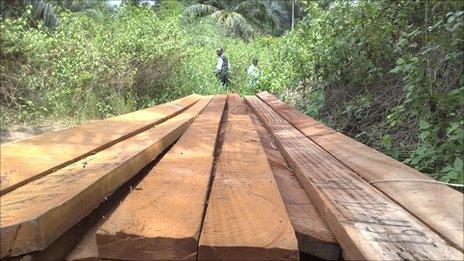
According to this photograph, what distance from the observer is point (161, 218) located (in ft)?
3.38

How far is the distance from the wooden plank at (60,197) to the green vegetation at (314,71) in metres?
1.32

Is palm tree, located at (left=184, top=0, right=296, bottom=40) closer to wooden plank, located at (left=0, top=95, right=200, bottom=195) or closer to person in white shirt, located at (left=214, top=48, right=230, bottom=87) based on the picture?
person in white shirt, located at (left=214, top=48, right=230, bottom=87)

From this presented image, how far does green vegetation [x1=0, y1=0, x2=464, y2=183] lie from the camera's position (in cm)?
257

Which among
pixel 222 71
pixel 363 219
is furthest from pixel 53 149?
Answer: pixel 222 71

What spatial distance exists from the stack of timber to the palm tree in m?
21.1

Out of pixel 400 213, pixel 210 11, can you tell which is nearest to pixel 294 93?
pixel 400 213

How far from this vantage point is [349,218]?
113cm

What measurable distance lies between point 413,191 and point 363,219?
0.33 meters

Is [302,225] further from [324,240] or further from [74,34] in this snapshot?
[74,34]

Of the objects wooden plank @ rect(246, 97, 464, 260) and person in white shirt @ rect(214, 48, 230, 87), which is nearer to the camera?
wooden plank @ rect(246, 97, 464, 260)

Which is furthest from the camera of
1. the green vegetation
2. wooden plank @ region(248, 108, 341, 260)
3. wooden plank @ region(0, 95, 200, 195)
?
the green vegetation

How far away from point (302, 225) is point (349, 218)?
0.11m

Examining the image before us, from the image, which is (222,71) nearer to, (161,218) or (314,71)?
(314,71)

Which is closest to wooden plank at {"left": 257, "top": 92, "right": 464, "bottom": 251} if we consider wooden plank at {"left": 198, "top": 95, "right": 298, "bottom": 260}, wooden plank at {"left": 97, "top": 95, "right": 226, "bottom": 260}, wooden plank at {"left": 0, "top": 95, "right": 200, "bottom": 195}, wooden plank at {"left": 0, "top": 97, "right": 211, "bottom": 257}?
wooden plank at {"left": 198, "top": 95, "right": 298, "bottom": 260}
